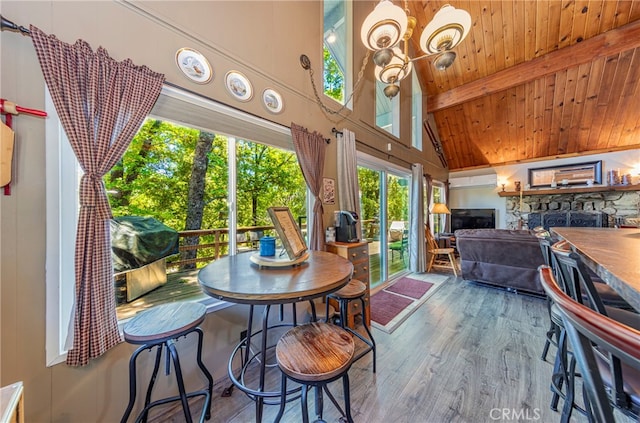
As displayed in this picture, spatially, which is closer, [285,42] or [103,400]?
[103,400]

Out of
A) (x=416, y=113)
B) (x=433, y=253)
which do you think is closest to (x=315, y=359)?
(x=433, y=253)

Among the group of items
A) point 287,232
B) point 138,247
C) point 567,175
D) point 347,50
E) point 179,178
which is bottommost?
point 138,247

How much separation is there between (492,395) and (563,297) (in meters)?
1.61

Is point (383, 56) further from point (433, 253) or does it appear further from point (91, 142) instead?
point (433, 253)

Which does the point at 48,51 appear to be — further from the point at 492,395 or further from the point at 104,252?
the point at 492,395

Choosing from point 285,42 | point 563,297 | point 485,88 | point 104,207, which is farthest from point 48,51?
point 485,88

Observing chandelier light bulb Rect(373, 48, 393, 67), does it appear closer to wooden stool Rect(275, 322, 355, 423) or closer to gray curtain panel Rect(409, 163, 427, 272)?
wooden stool Rect(275, 322, 355, 423)

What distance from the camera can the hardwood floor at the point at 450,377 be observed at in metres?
1.44

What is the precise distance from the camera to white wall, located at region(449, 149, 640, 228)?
483 cm

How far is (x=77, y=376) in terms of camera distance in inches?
47.1

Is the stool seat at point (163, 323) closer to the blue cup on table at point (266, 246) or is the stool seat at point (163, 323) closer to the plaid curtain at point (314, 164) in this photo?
the blue cup on table at point (266, 246)

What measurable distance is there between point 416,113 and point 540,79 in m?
2.34

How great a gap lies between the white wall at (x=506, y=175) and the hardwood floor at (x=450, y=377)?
183 inches

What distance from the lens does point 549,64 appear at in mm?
4082
